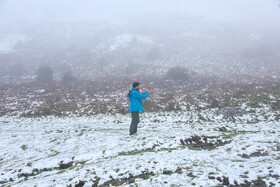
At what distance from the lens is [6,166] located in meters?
5.30

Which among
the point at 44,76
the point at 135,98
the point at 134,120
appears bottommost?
the point at 134,120

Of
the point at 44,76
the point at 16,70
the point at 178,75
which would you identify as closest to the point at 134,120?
the point at 178,75

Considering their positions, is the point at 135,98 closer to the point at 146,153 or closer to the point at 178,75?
the point at 146,153

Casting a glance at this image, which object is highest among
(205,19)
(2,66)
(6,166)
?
(205,19)

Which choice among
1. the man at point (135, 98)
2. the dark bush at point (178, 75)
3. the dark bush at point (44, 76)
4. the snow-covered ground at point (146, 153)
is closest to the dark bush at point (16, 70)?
the dark bush at point (44, 76)

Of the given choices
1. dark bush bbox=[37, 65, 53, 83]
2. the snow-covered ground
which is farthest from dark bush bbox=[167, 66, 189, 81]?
dark bush bbox=[37, 65, 53, 83]

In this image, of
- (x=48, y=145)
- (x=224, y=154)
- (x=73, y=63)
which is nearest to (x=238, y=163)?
(x=224, y=154)

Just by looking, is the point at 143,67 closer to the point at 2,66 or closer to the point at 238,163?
the point at 238,163

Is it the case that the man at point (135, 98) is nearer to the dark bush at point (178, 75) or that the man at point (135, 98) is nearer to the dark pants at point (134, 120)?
the dark pants at point (134, 120)

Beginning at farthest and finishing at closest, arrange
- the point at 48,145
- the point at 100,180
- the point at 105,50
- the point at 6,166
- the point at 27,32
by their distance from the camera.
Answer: the point at 27,32
the point at 105,50
the point at 48,145
the point at 6,166
the point at 100,180

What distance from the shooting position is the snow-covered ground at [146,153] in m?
3.96

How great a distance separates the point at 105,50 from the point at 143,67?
18068 millimetres

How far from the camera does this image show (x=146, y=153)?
543 centimetres

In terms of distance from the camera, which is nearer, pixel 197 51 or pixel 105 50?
pixel 197 51
